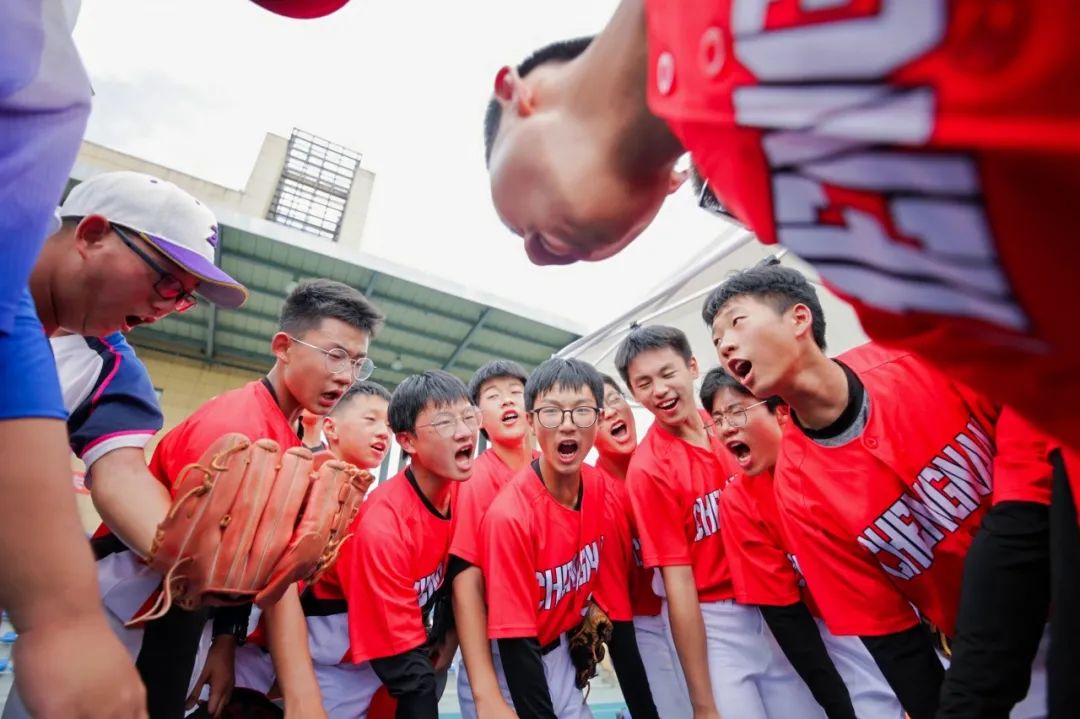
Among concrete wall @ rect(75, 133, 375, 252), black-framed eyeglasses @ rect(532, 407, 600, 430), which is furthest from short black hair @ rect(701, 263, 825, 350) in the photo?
concrete wall @ rect(75, 133, 375, 252)

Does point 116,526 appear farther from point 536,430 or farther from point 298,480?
point 536,430

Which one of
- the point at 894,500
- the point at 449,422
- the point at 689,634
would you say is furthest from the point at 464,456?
the point at 894,500

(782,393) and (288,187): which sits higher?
(288,187)

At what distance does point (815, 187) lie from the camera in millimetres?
388

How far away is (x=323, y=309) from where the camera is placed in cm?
218

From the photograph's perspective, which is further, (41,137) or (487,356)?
(487,356)

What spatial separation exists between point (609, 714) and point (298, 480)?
4.27 m

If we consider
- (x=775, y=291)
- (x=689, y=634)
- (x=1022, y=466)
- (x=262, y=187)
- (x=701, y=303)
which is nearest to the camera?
(x=1022, y=466)

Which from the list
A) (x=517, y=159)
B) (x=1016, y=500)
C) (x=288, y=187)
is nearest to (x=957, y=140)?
(x=517, y=159)

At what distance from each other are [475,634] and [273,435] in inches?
39.8

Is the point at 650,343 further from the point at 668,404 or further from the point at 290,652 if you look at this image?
the point at 290,652

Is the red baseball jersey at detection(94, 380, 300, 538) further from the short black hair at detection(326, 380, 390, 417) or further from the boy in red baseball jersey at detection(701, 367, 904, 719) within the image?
the boy in red baseball jersey at detection(701, 367, 904, 719)

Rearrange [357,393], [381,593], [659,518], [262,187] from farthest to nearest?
1. [262,187]
2. [357,393]
3. [659,518]
4. [381,593]

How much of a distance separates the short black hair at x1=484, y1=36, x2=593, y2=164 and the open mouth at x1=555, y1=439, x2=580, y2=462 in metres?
1.82
